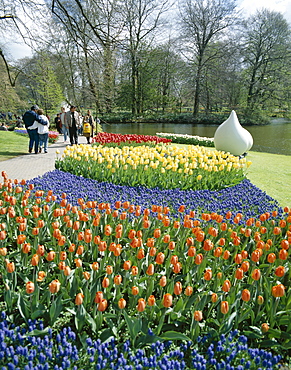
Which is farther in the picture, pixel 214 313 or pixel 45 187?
pixel 45 187

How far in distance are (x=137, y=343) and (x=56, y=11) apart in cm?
794

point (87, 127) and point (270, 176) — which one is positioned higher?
point (87, 127)

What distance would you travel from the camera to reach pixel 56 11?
734 centimetres

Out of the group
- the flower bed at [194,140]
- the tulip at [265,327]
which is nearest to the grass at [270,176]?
the tulip at [265,327]

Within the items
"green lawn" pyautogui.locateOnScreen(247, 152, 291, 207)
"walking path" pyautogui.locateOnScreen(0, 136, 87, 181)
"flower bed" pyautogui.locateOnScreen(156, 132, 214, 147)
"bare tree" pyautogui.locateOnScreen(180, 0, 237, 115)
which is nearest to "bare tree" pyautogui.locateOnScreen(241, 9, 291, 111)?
"bare tree" pyautogui.locateOnScreen(180, 0, 237, 115)

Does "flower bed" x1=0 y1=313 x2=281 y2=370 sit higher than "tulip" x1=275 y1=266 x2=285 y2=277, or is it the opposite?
"tulip" x1=275 y1=266 x2=285 y2=277

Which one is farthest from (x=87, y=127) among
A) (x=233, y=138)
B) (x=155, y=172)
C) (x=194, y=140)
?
(x=155, y=172)

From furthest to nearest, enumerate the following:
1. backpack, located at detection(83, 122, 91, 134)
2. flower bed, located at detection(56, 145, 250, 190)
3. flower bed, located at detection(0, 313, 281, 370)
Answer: backpack, located at detection(83, 122, 91, 134)
flower bed, located at detection(56, 145, 250, 190)
flower bed, located at detection(0, 313, 281, 370)

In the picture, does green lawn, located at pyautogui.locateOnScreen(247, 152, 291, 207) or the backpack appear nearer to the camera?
green lawn, located at pyautogui.locateOnScreen(247, 152, 291, 207)

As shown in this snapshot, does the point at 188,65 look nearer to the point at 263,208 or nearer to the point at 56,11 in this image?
the point at 56,11

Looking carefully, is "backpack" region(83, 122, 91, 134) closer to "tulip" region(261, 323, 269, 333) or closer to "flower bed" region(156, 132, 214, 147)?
"flower bed" region(156, 132, 214, 147)

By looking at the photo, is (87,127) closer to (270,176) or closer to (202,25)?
(270,176)

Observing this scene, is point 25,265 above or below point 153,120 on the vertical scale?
below

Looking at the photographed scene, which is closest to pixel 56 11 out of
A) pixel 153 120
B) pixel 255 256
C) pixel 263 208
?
pixel 263 208
